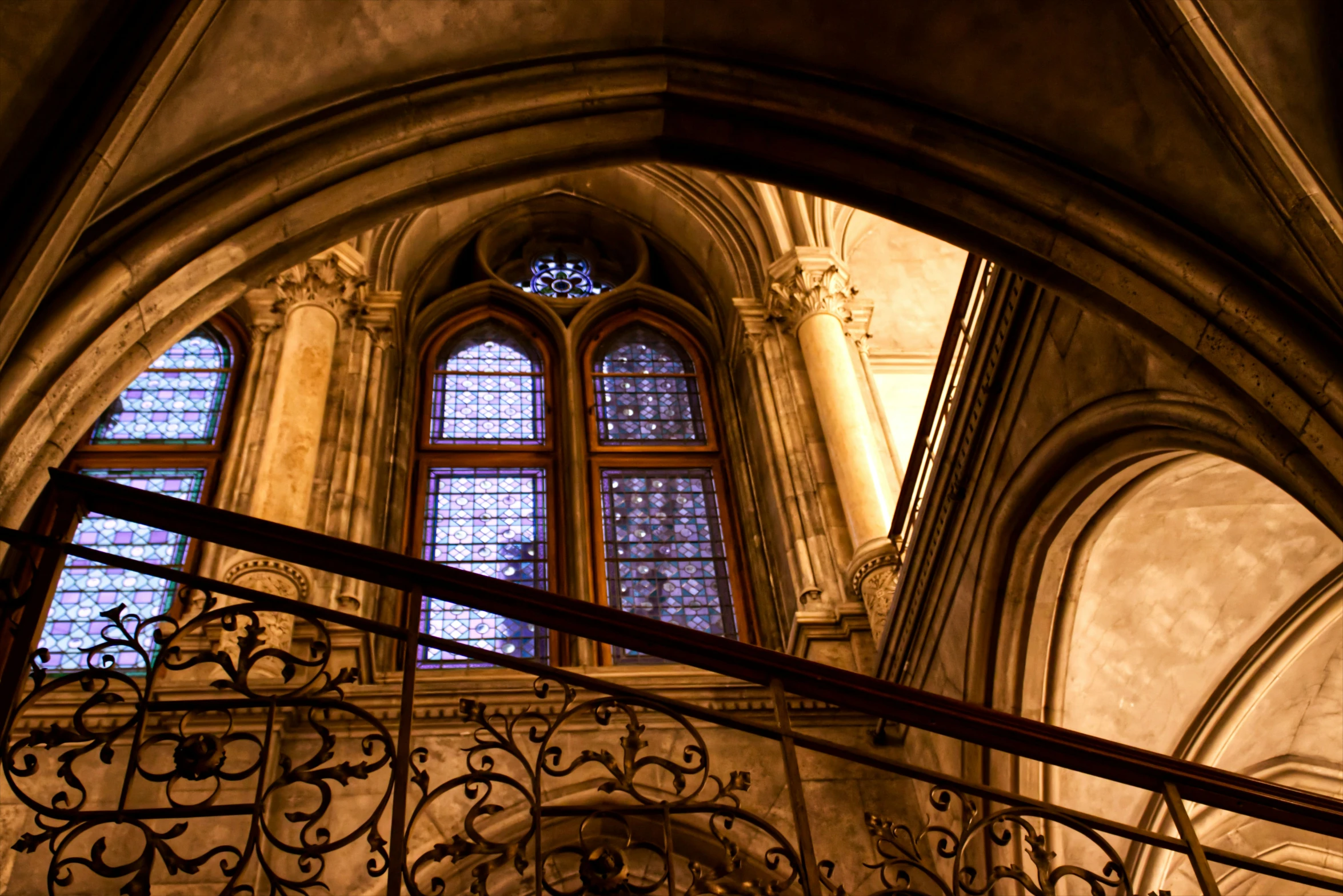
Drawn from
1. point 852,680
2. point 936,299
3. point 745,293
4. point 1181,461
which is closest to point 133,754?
point 852,680

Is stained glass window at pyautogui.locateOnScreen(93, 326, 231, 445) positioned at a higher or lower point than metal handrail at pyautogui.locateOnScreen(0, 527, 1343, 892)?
higher

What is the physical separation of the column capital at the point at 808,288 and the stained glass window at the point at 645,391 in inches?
37.6

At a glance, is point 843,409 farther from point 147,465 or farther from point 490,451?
point 147,465

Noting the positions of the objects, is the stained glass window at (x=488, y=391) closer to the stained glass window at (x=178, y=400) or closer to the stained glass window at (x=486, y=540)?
the stained glass window at (x=486, y=540)

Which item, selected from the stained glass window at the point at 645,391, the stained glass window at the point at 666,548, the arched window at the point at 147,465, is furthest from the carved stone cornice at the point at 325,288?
the stained glass window at the point at 666,548

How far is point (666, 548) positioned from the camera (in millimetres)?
9062

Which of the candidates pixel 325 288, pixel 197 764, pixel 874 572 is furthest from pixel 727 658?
pixel 325 288

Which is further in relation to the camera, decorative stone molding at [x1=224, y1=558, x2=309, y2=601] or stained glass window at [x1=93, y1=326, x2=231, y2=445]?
stained glass window at [x1=93, y1=326, x2=231, y2=445]

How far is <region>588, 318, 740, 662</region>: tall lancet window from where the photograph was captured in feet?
28.7

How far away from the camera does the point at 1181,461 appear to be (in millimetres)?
5555

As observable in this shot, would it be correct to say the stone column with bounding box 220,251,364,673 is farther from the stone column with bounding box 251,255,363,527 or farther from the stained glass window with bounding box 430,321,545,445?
the stained glass window with bounding box 430,321,545,445

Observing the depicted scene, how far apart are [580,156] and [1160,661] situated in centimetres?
355

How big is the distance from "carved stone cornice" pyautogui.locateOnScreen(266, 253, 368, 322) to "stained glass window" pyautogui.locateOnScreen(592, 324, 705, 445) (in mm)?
1804

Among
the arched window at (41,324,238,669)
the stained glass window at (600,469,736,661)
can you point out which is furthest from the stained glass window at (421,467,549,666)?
the arched window at (41,324,238,669)
